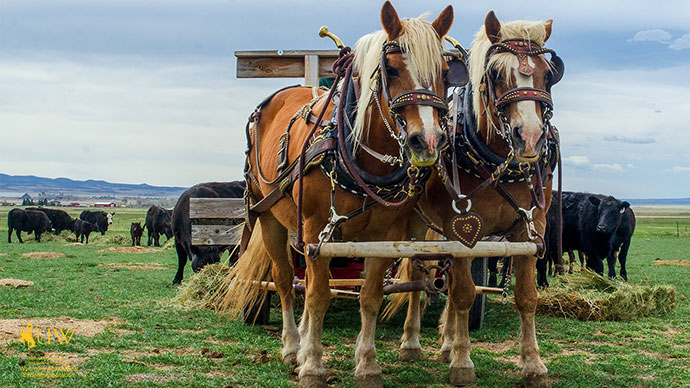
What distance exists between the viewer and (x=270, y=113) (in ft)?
20.1

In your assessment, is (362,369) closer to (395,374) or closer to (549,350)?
(395,374)

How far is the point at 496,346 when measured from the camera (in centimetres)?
624

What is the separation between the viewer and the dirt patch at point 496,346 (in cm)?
605

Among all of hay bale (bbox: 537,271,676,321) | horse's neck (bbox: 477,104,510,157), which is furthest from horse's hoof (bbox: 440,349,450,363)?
hay bale (bbox: 537,271,676,321)

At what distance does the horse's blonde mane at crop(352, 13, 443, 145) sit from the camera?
3719mm

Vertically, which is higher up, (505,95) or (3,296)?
(505,95)

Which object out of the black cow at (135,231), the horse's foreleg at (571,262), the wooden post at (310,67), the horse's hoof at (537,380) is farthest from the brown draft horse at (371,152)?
the black cow at (135,231)

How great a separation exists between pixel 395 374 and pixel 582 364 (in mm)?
1683

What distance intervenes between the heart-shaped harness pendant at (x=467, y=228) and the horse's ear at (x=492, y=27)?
1.28 m

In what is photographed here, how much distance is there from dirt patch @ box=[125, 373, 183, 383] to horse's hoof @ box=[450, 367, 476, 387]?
205 centimetres

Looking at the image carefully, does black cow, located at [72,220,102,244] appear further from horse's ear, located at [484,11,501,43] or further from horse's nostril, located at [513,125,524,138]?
horse's nostril, located at [513,125,524,138]

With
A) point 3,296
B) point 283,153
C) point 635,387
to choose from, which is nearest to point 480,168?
point 283,153

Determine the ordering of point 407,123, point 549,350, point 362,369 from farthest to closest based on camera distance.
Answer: point 549,350 → point 362,369 → point 407,123

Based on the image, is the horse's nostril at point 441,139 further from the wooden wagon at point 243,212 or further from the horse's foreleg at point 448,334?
the wooden wagon at point 243,212
